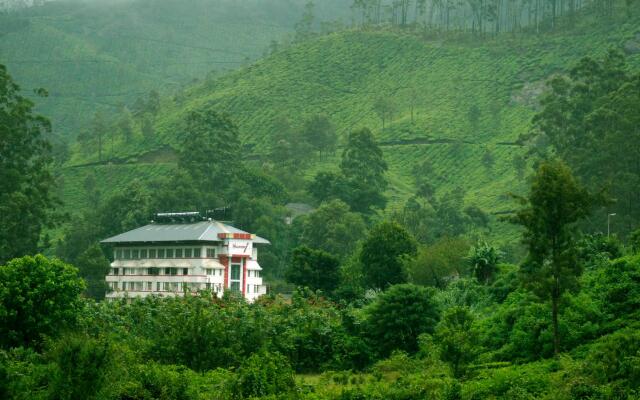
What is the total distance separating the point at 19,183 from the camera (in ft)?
248

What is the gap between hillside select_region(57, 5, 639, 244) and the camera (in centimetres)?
12750

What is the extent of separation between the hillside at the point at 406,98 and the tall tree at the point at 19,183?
4733 centimetres

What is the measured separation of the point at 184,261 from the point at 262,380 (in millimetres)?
42718

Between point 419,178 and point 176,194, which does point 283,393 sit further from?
point 419,178

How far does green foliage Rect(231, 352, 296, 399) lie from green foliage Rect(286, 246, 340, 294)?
113 ft

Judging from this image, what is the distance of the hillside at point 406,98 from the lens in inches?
5020

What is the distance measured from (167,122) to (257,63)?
31.5 m

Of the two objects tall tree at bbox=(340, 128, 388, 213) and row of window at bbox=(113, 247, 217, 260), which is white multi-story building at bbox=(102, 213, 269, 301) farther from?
tall tree at bbox=(340, 128, 388, 213)

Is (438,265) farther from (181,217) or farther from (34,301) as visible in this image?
(34,301)

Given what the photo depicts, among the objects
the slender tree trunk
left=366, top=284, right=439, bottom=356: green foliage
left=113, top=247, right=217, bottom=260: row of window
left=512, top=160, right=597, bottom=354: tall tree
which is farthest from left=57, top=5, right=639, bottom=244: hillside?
left=512, top=160, right=597, bottom=354: tall tree

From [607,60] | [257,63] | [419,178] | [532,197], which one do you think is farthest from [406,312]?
[257,63]

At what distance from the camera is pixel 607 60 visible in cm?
8806

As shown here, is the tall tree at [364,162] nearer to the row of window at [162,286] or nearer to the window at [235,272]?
the window at [235,272]

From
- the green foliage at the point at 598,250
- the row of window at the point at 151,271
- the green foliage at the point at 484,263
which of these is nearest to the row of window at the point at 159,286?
the row of window at the point at 151,271
